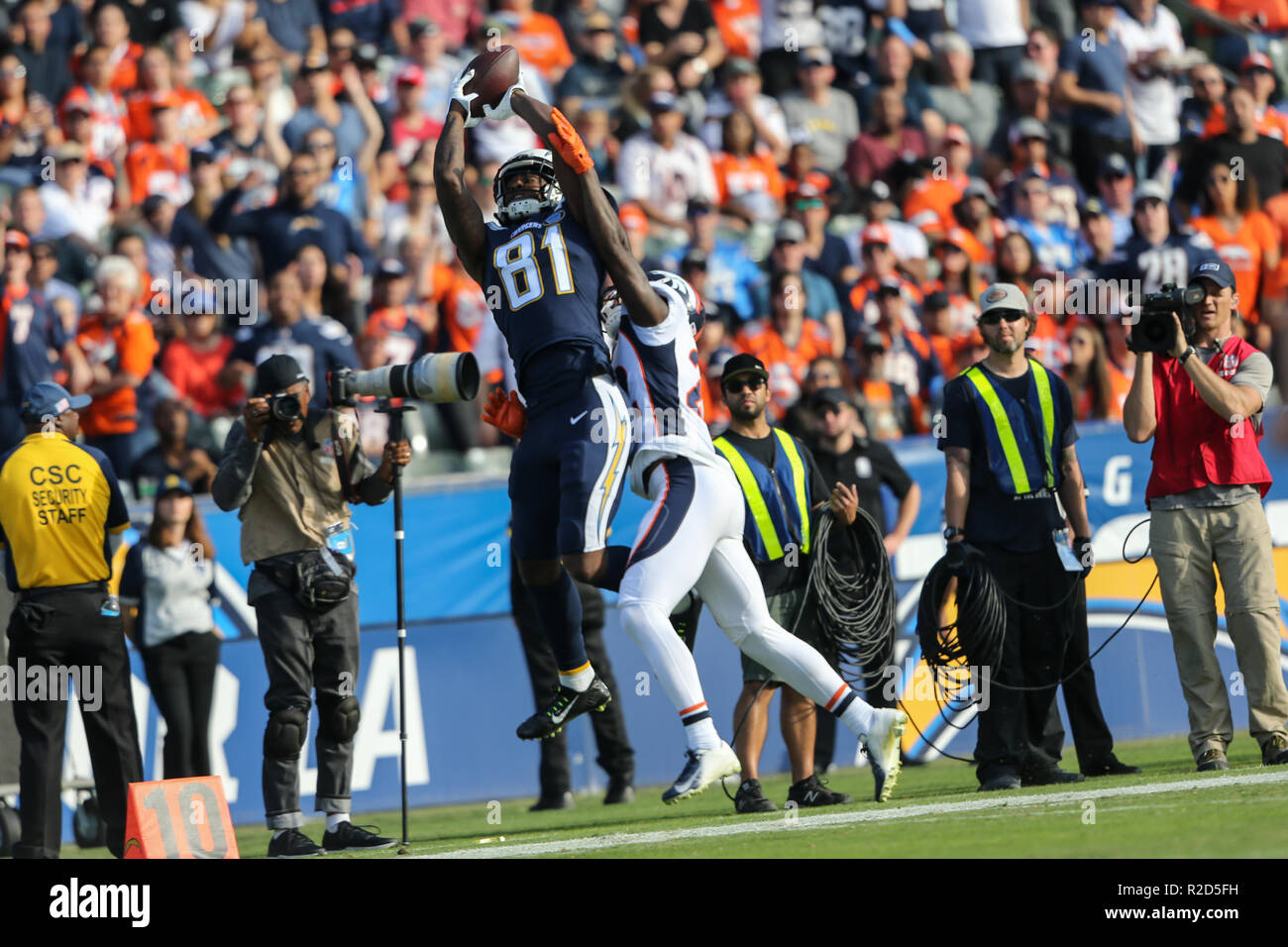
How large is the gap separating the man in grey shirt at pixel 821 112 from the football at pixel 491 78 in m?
9.47

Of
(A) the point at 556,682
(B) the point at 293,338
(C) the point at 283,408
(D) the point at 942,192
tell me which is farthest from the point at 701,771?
(D) the point at 942,192

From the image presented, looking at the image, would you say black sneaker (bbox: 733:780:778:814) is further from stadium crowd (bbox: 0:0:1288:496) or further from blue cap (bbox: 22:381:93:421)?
blue cap (bbox: 22:381:93:421)

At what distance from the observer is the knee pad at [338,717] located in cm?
855

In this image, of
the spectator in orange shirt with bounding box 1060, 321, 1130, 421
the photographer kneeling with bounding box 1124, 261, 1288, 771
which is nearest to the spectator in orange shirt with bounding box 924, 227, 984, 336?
the spectator in orange shirt with bounding box 1060, 321, 1130, 421

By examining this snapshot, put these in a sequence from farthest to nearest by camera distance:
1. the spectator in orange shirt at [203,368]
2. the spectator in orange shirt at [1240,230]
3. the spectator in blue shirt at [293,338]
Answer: the spectator in orange shirt at [1240,230], the spectator in orange shirt at [203,368], the spectator in blue shirt at [293,338]

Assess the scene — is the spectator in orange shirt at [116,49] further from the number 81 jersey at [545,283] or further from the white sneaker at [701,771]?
the white sneaker at [701,771]

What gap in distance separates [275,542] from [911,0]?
37.5 ft

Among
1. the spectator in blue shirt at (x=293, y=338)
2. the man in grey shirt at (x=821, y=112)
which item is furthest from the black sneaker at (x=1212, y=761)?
the man in grey shirt at (x=821, y=112)

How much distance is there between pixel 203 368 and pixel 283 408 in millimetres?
5552

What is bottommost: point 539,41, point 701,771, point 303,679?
point 701,771

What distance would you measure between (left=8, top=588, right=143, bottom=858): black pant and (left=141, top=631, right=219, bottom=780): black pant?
5.90ft

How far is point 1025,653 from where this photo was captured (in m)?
8.95

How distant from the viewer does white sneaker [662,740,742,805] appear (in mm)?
6957

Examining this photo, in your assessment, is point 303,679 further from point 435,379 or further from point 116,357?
point 116,357
